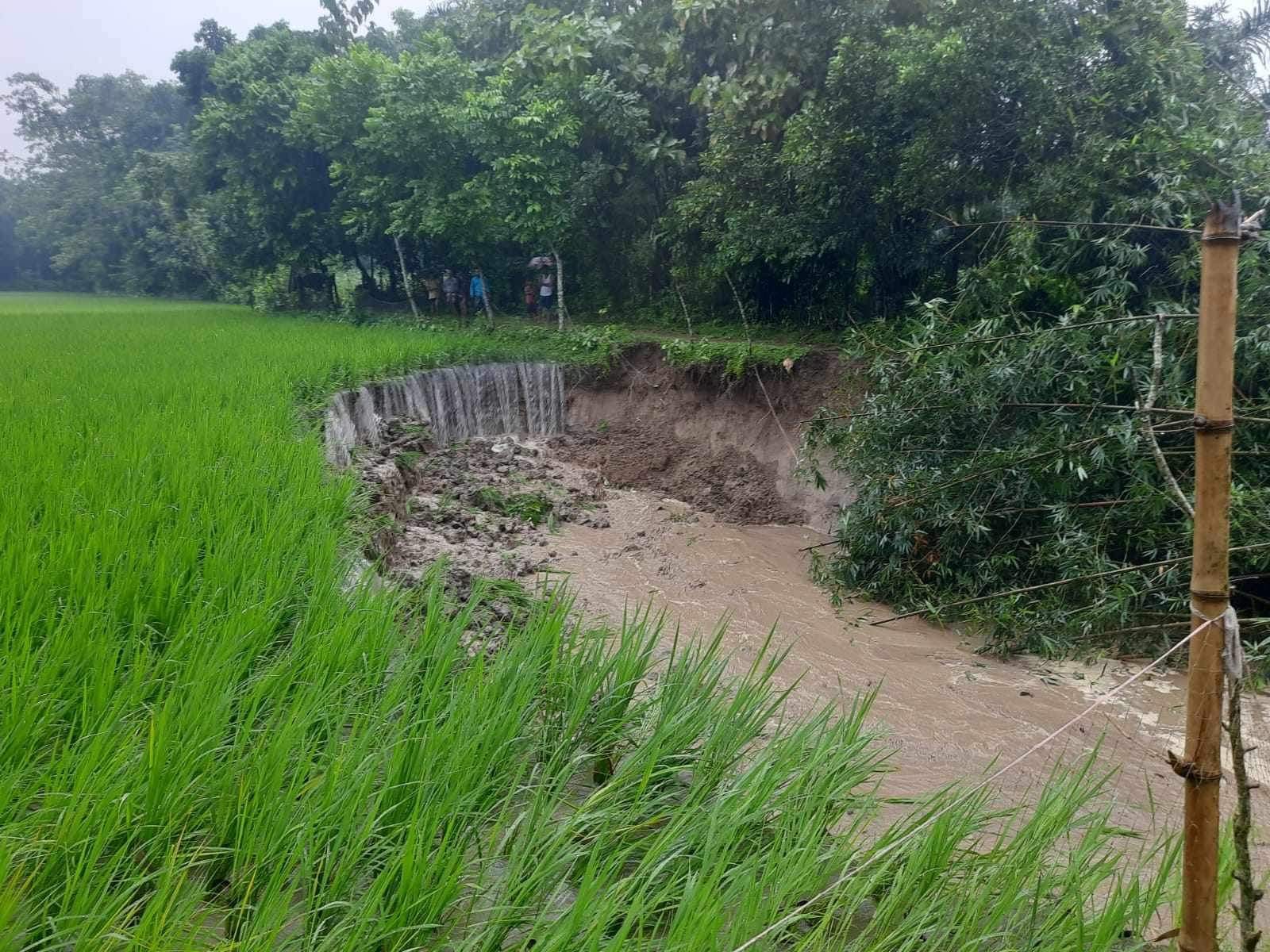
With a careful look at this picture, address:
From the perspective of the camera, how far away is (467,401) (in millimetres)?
10297

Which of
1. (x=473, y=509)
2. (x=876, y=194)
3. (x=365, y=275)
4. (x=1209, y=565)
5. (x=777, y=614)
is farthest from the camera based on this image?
(x=365, y=275)

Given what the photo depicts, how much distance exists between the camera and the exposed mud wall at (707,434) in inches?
342

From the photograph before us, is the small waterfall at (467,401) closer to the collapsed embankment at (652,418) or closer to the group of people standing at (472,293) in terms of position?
the collapsed embankment at (652,418)

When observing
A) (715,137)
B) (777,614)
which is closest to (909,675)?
(777,614)

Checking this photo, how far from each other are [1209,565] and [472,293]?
1446cm

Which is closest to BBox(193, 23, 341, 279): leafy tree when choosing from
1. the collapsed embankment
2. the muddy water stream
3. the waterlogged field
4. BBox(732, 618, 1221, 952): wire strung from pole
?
the collapsed embankment

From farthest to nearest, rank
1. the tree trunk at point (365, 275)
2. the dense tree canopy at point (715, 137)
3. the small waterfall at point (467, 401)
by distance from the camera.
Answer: the tree trunk at point (365, 275), the small waterfall at point (467, 401), the dense tree canopy at point (715, 137)

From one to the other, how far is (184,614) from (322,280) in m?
16.8

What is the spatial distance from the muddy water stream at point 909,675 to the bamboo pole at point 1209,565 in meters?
1.11

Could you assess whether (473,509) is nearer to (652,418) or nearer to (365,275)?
(652,418)

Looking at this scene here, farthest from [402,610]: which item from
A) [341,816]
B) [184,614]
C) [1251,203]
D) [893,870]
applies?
[1251,203]

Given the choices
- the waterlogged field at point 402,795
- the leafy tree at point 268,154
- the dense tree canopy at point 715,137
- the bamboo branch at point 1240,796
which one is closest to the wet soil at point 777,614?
the waterlogged field at point 402,795

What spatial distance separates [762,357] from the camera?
9188 mm

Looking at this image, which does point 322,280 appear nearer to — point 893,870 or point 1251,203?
point 1251,203
